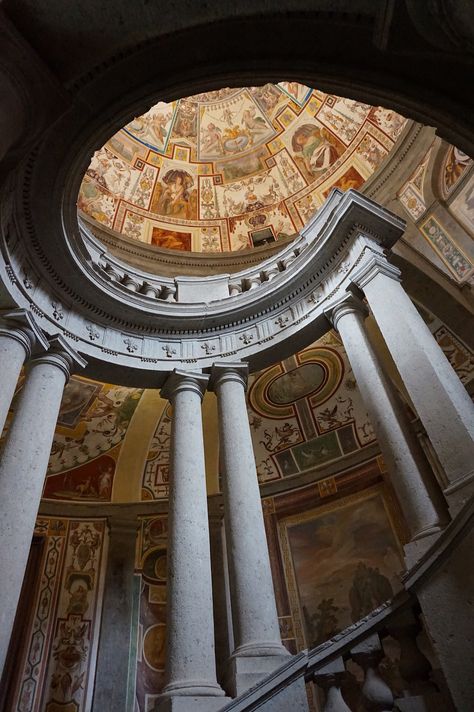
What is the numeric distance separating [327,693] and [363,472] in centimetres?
778

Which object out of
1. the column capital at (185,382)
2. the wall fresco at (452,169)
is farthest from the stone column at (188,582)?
the wall fresco at (452,169)

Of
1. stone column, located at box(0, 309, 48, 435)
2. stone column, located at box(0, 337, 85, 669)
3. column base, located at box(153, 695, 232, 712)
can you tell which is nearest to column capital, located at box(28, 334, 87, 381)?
stone column, located at box(0, 337, 85, 669)

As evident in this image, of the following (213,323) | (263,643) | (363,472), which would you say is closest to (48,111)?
(263,643)

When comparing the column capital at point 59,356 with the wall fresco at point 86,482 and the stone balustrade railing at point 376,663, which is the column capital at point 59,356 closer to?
the stone balustrade railing at point 376,663

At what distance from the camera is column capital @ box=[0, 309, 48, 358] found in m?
5.90

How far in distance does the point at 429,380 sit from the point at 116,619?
27.3 feet

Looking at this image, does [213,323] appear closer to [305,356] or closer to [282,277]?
[282,277]

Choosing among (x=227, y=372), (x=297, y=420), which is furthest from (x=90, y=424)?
(x=227, y=372)

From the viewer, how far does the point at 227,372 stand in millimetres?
7574

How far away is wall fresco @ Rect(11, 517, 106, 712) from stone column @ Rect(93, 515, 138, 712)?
0.17 metres

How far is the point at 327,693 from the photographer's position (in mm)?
3514

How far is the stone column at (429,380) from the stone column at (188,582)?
107 inches

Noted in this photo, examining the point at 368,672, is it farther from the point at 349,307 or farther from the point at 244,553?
the point at 349,307

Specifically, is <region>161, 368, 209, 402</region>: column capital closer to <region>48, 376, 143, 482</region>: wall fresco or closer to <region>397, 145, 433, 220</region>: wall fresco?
<region>48, 376, 143, 482</region>: wall fresco
